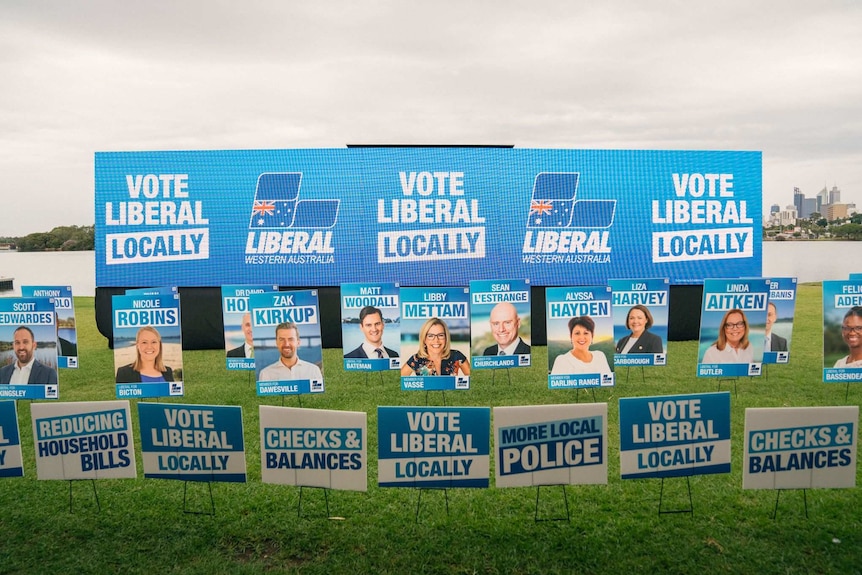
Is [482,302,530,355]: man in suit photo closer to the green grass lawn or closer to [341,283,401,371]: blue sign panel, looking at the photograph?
[341,283,401,371]: blue sign panel

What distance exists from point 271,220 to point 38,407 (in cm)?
883

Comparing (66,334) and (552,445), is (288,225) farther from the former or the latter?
(552,445)

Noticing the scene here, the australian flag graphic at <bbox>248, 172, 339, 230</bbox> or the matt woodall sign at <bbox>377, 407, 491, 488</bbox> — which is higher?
the australian flag graphic at <bbox>248, 172, 339, 230</bbox>

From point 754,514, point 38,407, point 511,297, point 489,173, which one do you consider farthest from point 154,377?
point 489,173

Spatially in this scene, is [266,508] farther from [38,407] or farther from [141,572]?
[38,407]

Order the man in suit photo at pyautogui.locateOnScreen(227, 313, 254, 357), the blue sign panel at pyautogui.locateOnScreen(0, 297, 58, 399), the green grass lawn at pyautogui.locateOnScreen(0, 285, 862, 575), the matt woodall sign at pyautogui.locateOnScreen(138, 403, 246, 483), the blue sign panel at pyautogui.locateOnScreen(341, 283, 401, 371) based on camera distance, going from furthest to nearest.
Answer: the man in suit photo at pyautogui.locateOnScreen(227, 313, 254, 357) < the blue sign panel at pyautogui.locateOnScreen(341, 283, 401, 371) < the blue sign panel at pyautogui.locateOnScreen(0, 297, 58, 399) < the matt woodall sign at pyautogui.locateOnScreen(138, 403, 246, 483) < the green grass lawn at pyautogui.locateOnScreen(0, 285, 862, 575)

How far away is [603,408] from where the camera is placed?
460 centimetres

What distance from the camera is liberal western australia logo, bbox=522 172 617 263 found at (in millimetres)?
13242

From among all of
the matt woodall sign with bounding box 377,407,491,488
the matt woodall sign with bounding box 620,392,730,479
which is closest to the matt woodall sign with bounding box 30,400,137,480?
the matt woodall sign with bounding box 377,407,491,488

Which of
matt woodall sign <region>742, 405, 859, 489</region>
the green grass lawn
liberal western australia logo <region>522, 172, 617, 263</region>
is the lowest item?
the green grass lawn

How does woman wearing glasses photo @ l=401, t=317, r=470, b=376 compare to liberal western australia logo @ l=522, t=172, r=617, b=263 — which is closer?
woman wearing glasses photo @ l=401, t=317, r=470, b=376

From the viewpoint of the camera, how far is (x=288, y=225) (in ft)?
43.6

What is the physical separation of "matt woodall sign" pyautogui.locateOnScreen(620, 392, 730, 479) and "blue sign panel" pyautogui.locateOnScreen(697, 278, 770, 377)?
384 centimetres

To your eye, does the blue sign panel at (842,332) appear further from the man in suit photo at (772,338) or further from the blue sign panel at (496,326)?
the blue sign panel at (496,326)
